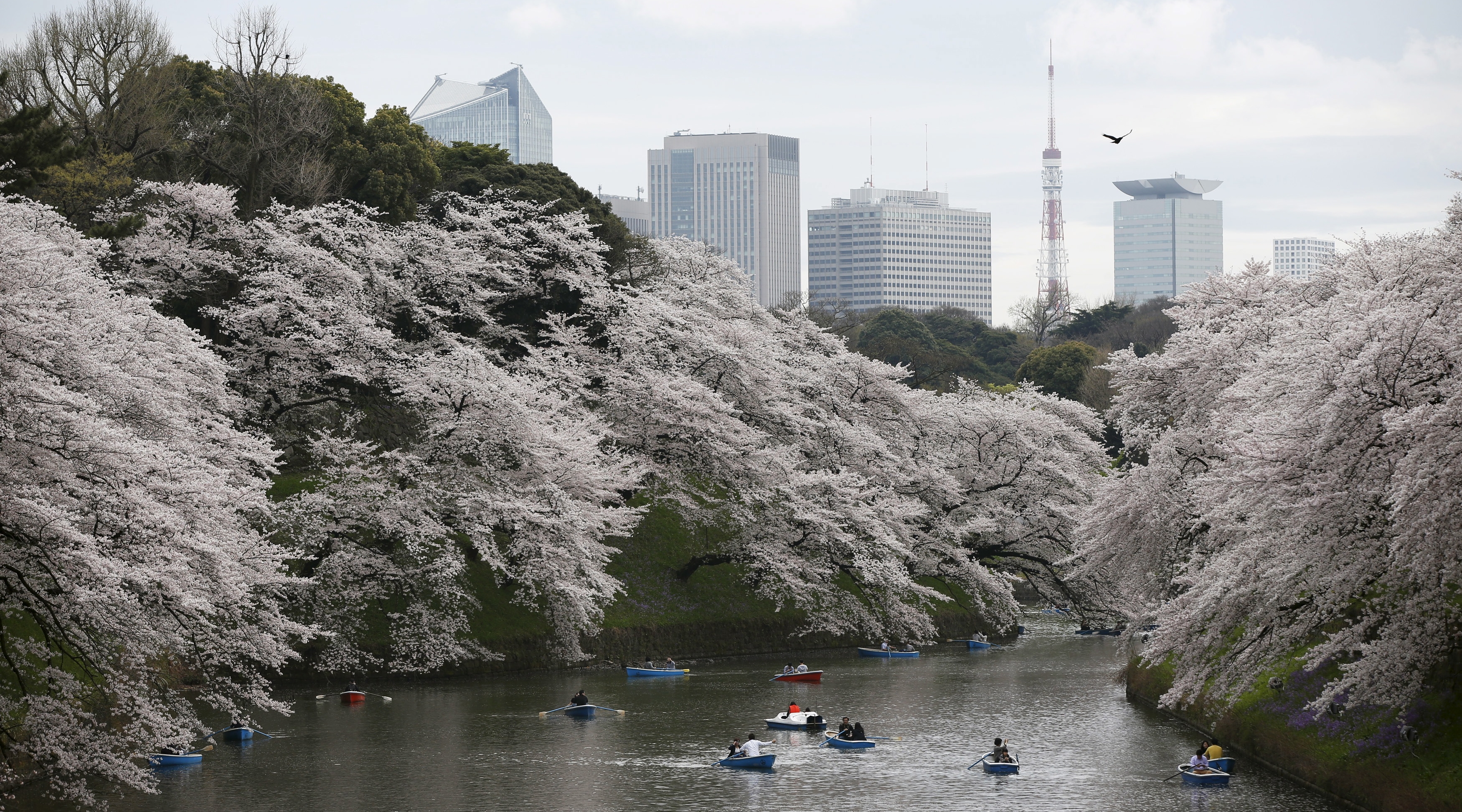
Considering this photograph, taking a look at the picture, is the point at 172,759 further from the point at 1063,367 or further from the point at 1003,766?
the point at 1063,367

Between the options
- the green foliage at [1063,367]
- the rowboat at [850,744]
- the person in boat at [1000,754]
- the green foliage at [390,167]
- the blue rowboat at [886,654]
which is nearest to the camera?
the person in boat at [1000,754]

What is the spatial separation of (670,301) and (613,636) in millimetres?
16830

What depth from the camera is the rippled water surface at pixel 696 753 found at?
27516mm

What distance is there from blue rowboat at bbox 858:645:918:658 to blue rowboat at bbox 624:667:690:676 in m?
10.5

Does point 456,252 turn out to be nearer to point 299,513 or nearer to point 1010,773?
point 299,513

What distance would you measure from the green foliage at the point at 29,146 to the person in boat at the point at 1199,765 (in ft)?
109

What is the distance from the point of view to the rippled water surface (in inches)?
1083

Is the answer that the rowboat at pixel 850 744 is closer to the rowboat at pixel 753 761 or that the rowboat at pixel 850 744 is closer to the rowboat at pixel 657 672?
the rowboat at pixel 753 761

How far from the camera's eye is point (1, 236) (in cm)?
2398

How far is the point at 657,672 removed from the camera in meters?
46.1

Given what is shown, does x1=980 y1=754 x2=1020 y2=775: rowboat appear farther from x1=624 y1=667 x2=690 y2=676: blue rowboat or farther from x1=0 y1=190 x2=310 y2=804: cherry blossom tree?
x1=624 y1=667 x2=690 y2=676: blue rowboat

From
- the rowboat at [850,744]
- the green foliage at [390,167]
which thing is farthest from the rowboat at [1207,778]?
the green foliage at [390,167]

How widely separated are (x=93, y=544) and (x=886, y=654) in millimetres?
36661

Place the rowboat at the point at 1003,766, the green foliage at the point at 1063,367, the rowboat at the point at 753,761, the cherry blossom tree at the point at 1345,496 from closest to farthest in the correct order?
the cherry blossom tree at the point at 1345,496 → the rowboat at the point at 1003,766 → the rowboat at the point at 753,761 → the green foliage at the point at 1063,367
